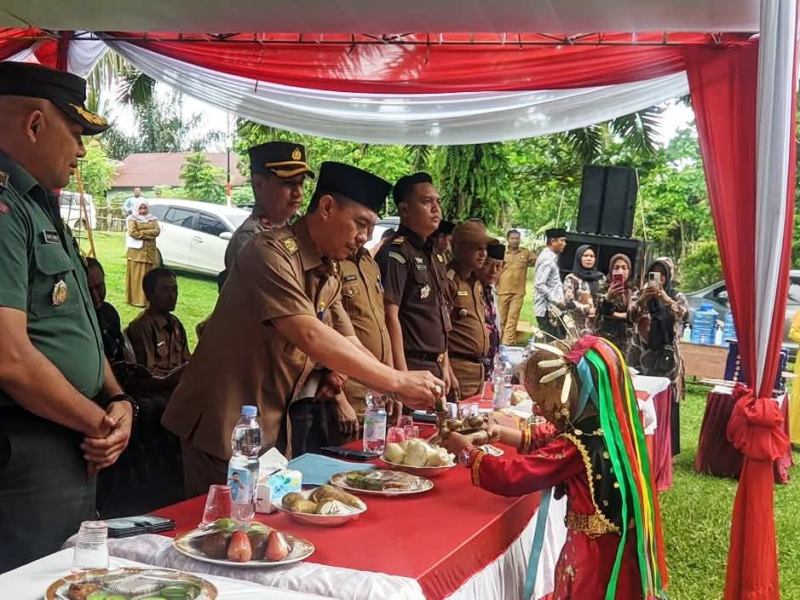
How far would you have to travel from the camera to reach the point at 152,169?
591 inches

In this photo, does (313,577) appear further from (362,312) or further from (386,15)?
(386,15)

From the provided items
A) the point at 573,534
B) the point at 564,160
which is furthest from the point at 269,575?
the point at 564,160

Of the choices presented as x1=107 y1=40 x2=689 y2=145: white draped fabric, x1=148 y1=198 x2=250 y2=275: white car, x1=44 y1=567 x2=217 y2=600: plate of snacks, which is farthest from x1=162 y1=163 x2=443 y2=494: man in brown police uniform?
x1=148 y1=198 x2=250 y2=275: white car

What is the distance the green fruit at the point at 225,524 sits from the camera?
194cm

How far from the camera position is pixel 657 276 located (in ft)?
27.0

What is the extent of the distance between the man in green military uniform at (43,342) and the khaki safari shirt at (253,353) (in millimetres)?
463

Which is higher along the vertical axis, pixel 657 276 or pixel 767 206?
pixel 767 206

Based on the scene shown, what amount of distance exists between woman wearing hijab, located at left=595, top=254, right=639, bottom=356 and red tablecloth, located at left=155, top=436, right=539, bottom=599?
576 cm

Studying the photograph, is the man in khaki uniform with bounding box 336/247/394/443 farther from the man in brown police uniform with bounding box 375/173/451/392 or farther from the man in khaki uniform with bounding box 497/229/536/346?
the man in khaki uniform with bounding box 497/229/536/346

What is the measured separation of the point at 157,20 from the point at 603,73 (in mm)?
2446

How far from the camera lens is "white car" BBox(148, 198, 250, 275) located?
13734 millimetres

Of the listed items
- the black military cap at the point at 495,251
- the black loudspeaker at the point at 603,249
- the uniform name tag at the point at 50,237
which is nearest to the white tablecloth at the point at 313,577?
the uniform name tag at the point at 50,237

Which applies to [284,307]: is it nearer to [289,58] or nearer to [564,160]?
[289,58]

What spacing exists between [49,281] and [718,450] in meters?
5.90
